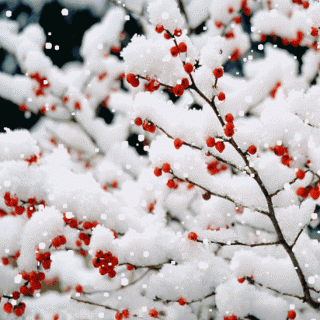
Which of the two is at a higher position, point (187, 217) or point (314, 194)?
point (187, 217)

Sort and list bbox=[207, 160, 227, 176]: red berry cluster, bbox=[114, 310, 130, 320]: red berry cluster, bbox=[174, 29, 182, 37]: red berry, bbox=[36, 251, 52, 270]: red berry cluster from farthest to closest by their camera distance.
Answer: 1. bbox=[114, 310, 130, 320]: red berry cluster
2. bbox=[207, 160, 227, 176]: red berry cluster
3. bbox=[36, 251, 52, 270]: red berry cluster
4. bbox=[174, 29, 182, 37]: red berry

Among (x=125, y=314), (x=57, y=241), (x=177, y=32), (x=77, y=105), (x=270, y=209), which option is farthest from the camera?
(x=77, y=105)

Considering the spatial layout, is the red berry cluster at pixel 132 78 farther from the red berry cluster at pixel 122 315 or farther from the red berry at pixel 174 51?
the red berry cluster at pixel 122 315

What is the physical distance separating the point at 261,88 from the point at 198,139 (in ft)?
7.08

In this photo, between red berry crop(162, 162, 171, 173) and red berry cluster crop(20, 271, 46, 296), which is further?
red berry cluster crop(20, 271, 46, 296)

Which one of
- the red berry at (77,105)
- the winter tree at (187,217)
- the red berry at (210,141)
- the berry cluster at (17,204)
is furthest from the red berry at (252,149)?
the red berry at (77,105)

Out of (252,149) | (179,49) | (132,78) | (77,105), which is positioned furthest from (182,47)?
(77,105)

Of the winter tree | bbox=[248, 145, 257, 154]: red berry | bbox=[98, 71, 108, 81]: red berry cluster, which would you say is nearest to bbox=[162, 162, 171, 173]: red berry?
the winter tree

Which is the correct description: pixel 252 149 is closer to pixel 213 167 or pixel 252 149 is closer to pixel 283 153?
pixel 283 153

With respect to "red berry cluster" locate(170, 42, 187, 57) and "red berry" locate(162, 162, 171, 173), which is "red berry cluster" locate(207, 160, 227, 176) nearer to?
"red berry" locate(162, 162, 171, 173)

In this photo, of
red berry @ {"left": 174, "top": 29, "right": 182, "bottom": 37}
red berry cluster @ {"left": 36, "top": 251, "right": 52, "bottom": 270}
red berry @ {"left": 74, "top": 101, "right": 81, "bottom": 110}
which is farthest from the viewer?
red berry @ {"left": 74, "top": 101, "right": 81, "bottom": 110}

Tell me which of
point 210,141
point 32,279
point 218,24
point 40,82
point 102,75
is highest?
point 102,75

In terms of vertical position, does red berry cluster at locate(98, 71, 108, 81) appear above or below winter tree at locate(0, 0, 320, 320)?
above

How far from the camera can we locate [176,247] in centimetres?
194
